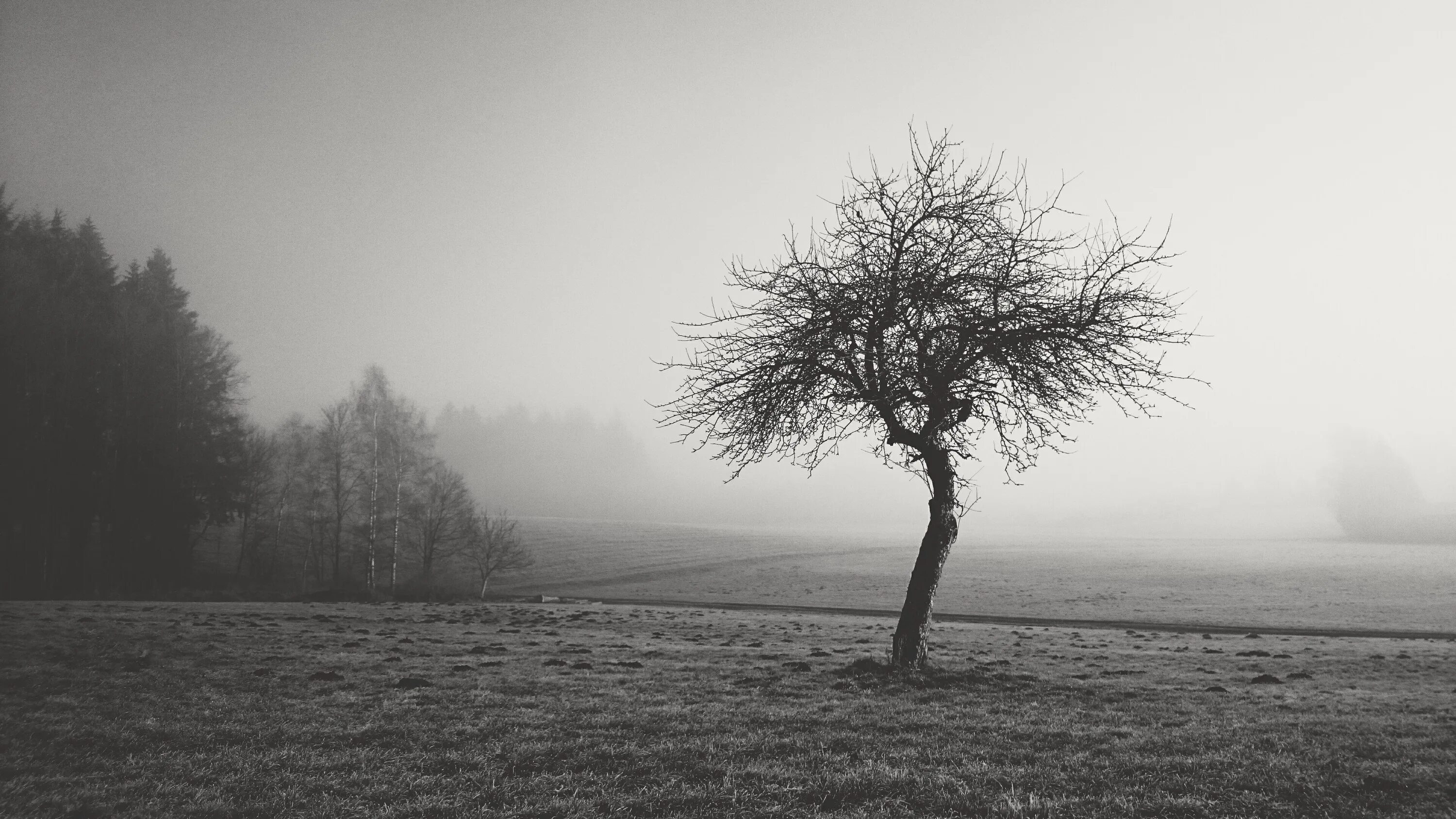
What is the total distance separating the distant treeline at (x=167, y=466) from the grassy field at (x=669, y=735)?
74.9 ft

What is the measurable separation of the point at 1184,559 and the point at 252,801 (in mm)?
105756

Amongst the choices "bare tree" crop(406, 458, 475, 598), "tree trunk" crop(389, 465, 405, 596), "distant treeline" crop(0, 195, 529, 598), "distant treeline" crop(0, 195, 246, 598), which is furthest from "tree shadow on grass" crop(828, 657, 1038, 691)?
"bare tree" crop(406, 458, 475, 598)

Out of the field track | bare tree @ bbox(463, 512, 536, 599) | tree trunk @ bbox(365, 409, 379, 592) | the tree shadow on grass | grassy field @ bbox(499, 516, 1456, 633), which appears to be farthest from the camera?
bare tree @ bbox(463, 512, 536, 599)

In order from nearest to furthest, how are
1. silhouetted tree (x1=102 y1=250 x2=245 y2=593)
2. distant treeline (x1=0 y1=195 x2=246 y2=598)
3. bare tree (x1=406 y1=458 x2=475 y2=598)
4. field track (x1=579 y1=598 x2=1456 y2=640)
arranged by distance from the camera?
distant treeline (x1=0 y1=195 x2=246 y2=598) < field track (x1=579 y1=598 x2=1456 y2=640) < silhouetted tree (x1=102 y1=250 x2=245 y2=593) < bare tree (x1=406 y1=458 x2=475 y2=598)

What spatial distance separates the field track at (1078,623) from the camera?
117 ft

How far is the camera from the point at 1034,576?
7038 centimetres

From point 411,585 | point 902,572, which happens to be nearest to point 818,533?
point 902,572

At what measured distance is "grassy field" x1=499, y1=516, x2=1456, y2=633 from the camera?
47.2 metres

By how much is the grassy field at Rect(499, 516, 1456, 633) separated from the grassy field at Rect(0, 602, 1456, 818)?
110ft

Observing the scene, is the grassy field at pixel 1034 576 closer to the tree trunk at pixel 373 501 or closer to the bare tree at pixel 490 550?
the bare tree at pixel 490 550

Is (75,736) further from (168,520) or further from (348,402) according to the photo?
(348,402)

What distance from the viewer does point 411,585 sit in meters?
50.0

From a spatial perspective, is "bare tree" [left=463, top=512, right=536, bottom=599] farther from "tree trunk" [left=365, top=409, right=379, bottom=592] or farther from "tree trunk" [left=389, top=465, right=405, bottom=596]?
"tree trunk" [left=365, top=409, right=379, bottom=592]

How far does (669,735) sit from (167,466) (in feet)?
148
